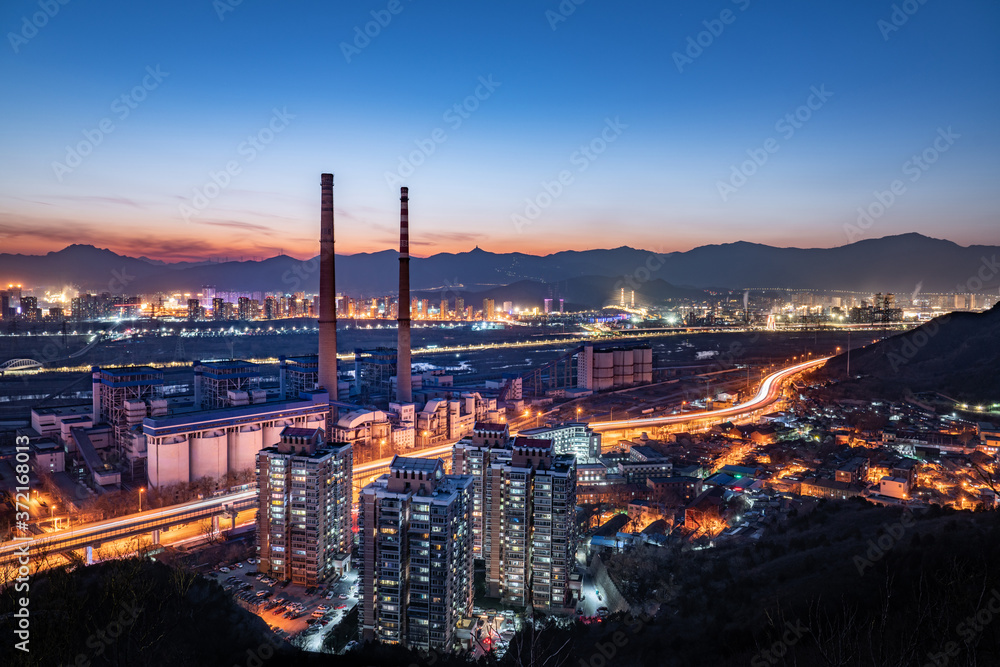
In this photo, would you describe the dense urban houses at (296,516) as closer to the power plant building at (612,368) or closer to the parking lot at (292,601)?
the parking lot at (292,601)

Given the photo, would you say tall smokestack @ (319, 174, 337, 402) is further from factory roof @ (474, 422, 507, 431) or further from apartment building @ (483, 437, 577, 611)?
apartment building @ (483, 437, 577, 611)

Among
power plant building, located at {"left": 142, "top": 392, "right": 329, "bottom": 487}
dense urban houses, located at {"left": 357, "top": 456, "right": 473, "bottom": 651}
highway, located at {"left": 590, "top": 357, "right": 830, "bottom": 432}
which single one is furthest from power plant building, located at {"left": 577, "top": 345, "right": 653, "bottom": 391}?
dense urban houses, located at {"left": 357, "top": 456, "right": 473, "bottom": 651}

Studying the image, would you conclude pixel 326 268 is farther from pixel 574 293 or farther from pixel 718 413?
pixel 574 293

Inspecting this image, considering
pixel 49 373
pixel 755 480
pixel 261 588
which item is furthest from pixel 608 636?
pixel 49 373

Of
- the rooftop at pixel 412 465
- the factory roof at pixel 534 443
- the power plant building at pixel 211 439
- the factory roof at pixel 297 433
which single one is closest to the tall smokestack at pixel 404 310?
the power plant building at pixel 211 439

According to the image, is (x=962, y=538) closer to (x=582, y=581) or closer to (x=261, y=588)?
(x=582, y=581)

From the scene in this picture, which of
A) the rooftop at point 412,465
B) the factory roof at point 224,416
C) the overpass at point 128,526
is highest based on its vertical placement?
the rooftop at point 412,465
